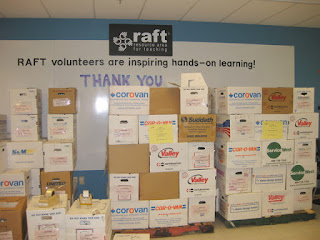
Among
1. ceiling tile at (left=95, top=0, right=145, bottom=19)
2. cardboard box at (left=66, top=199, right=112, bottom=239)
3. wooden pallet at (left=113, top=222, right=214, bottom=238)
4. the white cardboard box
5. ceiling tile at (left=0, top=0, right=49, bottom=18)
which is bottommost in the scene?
wooden pallet at (left=113, top=222, right=214, bottom=238)

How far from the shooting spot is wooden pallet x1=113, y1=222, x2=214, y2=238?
2506 mm

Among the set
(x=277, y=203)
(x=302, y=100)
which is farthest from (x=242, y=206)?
(x=302, y=100)

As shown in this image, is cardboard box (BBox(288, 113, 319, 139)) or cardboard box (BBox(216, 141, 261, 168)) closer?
cardboard box (BBox(216, 141, 261, 168))

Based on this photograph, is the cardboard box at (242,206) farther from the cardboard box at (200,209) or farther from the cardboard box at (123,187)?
the cardboard box at (123,187)

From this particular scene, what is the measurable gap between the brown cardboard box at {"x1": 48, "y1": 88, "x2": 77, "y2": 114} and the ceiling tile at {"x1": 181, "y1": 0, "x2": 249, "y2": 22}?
1889 mm

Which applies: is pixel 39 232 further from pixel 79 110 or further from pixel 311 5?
pixel 311 5

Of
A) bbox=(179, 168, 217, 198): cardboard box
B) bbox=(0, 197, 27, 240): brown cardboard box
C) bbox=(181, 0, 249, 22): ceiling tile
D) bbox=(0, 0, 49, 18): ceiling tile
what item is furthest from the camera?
bbox=(181, 0, 249, 22): ceiling tile

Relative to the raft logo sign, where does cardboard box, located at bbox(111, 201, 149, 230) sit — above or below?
below

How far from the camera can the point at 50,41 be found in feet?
10.3

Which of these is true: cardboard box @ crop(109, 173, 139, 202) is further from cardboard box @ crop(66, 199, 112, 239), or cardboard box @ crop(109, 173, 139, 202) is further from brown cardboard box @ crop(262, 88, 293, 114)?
brown cardboard box @ crop(262, 88, 293, 114)

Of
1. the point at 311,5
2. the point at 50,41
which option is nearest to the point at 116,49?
the point at 50,41

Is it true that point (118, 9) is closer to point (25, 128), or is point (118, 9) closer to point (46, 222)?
point (25, 128)

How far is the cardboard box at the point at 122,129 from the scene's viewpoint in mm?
2443

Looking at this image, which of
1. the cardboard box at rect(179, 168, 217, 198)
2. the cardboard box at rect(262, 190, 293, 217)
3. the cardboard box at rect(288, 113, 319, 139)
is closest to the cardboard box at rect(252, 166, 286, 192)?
the cardboard box at rect(262, 190, 293, 217)
